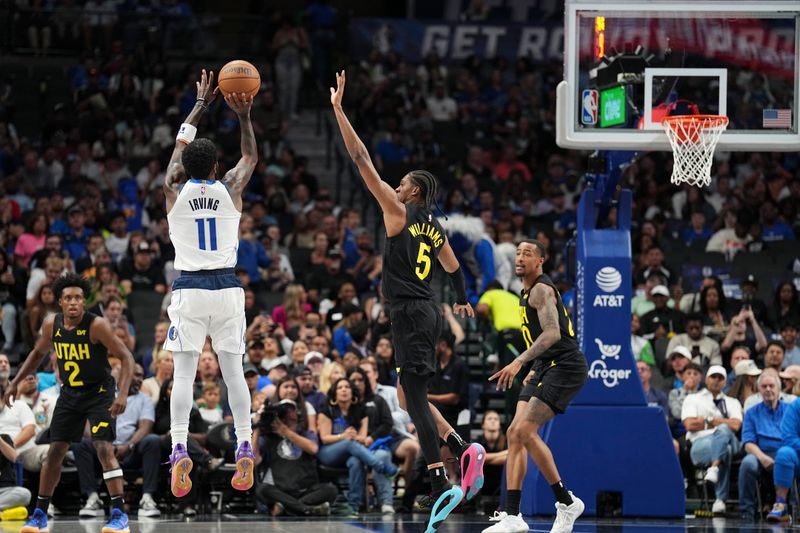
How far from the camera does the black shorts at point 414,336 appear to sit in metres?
10.0

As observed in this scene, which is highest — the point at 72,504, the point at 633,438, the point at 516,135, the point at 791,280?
the point at 516,135

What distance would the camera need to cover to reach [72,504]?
14617mm

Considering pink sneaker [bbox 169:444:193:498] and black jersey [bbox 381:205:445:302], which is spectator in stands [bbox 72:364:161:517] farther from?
black jersey [bbox 381:205:445:302]

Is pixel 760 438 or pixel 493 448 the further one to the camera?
pixel 493 448

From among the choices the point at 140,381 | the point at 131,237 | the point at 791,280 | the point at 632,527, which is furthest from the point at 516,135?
the point at 632,527

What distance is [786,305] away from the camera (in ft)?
59.6

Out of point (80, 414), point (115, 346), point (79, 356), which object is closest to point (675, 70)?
point (115, 346)

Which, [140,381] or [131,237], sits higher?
[131,237]

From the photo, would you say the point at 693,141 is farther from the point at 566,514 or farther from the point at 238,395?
the point at 238,395

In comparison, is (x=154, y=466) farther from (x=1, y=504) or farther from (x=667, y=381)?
(x=667, y=381)

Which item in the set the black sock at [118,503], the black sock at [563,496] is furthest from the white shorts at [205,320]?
the black sock at [563,496]

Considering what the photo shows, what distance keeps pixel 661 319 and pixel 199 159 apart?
31.0 feet

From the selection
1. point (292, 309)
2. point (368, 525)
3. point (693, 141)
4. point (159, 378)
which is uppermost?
point (693, 141)

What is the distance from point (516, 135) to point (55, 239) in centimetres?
1012
